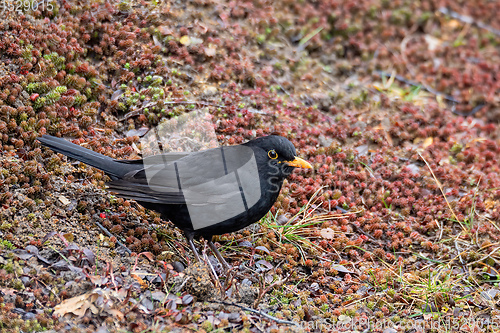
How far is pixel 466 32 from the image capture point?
10.3 m

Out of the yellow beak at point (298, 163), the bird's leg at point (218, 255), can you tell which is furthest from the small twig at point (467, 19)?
the bird's leg at point (218, 255)

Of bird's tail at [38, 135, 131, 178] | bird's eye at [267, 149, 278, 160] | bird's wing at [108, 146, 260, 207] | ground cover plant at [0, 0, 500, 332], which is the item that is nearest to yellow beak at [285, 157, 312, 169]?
bird's eye at [267, 149, 278, 160]

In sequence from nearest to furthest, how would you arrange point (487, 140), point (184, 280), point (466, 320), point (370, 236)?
point (184, 280)
point (466, 320)
point (370, 236)
point (487, 140)

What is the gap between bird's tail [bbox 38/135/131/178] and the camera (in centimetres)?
489

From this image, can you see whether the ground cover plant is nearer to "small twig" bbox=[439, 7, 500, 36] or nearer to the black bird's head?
the black bird's head

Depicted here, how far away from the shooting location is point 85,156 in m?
4.91

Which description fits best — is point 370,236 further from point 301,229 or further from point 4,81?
point 4,81

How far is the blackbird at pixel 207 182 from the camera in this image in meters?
4.68

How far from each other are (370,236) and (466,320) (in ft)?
4.91

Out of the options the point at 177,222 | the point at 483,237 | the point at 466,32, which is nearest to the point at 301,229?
the point at 177,222

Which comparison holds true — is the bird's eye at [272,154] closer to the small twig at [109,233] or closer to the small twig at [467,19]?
the small twig at [109,233]

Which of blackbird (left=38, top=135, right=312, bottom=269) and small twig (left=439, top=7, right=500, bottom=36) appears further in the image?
small twig (left=439, top=7, right=500, bottom=36)

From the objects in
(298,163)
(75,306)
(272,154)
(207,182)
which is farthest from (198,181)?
(75,306)

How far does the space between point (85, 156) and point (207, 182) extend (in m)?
1.33
